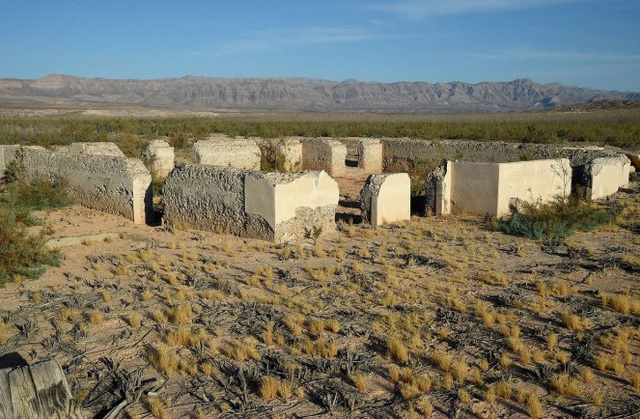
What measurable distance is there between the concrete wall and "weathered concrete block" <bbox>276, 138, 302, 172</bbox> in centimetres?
753

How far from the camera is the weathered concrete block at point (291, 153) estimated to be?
21.4 m

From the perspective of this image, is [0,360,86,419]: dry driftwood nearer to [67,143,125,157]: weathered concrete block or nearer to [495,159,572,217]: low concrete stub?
[495,159,572,217]: low concrete stub

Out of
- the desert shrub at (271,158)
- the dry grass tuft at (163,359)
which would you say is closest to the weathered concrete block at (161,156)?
the desert shrub at (271,158)

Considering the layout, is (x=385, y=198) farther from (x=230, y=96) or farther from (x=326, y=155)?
(x=230, y=96)

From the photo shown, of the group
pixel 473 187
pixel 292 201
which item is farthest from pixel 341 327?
pixel 473 187

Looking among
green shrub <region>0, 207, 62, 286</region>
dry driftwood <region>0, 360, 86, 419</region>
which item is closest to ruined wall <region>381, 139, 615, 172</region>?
green shrub <region>0, 207, 62, 286</region>

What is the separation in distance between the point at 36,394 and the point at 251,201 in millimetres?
7363

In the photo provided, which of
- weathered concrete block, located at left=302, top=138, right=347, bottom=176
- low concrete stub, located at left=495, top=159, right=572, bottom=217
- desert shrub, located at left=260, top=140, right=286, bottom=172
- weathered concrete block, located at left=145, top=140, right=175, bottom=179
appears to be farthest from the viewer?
weathered concrete block, located at left=302, top=138, right=347, bottom=176

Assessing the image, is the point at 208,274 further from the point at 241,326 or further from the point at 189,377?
the point at 189,377

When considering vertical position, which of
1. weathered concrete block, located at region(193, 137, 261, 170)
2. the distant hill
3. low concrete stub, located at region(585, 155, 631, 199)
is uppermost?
the distant hill

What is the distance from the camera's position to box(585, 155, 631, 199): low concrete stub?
1585 cm

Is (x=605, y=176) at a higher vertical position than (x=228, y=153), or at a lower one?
lower

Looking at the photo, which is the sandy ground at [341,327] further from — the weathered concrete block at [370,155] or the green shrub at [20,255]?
the weathered concrete block at [370,155]

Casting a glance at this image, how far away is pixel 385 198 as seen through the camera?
44.2 ft
